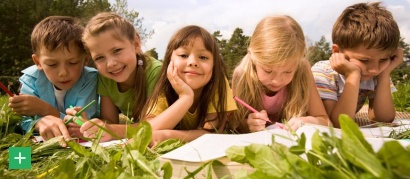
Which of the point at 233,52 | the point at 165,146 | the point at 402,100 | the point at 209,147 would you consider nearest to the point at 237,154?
the point at 209,147

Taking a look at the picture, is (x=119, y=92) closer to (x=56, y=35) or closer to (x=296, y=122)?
(x=56, y=35)

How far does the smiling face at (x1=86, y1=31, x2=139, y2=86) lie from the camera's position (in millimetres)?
1829

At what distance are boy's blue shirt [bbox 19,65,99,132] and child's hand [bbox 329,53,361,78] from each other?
4.13 feet

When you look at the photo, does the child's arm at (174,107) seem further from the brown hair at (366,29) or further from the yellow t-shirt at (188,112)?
the brown hair at (366,29)

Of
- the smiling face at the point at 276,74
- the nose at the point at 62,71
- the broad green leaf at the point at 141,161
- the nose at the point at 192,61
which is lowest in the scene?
the nose at the point at 62,71

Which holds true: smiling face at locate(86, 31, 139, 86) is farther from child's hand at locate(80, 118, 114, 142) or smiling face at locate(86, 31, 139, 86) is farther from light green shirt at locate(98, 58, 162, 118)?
child's hand at locate(80, 118, 114, 142)

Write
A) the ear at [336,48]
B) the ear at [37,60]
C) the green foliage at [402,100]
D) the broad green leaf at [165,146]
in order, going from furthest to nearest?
the green foliage at [402,100]
the ear at [336,48]
the ear at [37,60]
the broad green leaf at [165,146]

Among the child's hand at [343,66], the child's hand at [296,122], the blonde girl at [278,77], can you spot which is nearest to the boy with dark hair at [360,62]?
the child's hand at [343,66]

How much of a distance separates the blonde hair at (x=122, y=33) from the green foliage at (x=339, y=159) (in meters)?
1.38

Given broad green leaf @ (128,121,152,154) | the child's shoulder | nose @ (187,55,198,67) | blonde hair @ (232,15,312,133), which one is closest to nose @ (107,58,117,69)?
nose @ (187,55,198,67)

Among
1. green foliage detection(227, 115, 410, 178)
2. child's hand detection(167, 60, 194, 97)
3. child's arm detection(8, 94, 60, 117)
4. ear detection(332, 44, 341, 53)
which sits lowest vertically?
child's arm detection(8, 94, 60, 117)

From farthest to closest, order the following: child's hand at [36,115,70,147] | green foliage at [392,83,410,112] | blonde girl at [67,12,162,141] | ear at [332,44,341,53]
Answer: green foliage at [392,83,410,112], ear at [332,44,341,53], blonde girl at [67,12,162,141], child's hand at [36,115,70,147]

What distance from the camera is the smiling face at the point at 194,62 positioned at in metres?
1.72

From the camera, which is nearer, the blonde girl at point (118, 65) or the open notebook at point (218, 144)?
the open notebook at point (218, 144)
